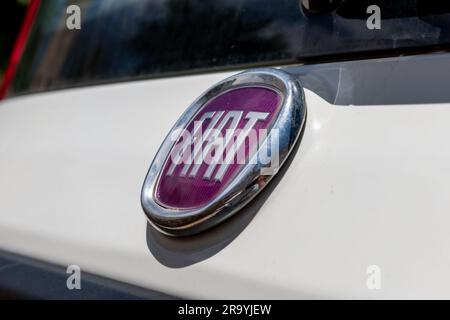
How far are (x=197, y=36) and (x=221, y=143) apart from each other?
1.59ft

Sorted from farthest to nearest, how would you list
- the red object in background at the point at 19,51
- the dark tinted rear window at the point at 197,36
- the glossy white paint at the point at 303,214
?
1. the red object in background at the point at 19,51
2. the dark tinted rear window at the point at 197,36
3. the glossy white paint at the point at 303,214

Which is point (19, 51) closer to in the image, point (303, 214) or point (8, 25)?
point (303, 214)

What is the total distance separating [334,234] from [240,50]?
0.57 meters

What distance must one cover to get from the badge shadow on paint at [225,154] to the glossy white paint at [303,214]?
29mm

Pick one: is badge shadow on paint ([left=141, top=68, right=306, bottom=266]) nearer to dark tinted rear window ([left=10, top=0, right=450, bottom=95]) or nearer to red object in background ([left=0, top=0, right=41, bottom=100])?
dark tinted rear window ([left=10, top=0, right=450, bottom=95])

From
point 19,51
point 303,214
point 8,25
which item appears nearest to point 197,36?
point 303,214

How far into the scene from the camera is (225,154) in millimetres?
1015

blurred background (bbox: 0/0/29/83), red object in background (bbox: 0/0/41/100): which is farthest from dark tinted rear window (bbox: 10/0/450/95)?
blurred background (bbox: 0/0/29/83)

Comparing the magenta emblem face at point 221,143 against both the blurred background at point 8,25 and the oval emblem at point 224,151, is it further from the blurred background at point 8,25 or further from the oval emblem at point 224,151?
the blurred background at point 8,25

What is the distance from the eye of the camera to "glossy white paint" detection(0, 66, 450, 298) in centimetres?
83

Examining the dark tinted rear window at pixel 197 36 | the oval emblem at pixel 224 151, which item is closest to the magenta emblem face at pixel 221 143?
the oval emblem at pixel 224 151

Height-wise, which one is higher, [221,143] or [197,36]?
[197,36]

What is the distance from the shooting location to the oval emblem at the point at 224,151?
978 mm
